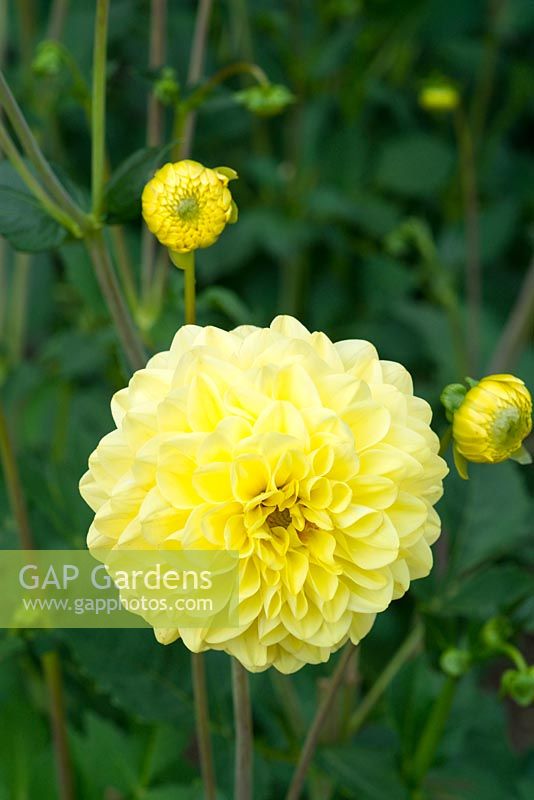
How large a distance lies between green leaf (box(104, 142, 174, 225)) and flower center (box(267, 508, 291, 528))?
0.79ft

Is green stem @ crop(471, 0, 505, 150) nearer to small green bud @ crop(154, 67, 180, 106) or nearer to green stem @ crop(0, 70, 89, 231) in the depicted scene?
small green bud @ crop(154, 67, 180, 106)

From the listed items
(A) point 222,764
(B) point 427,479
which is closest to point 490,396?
(B) point 427,479

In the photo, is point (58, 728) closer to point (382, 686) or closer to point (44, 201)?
point (382, 686)

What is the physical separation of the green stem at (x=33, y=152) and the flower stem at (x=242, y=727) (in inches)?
12.0

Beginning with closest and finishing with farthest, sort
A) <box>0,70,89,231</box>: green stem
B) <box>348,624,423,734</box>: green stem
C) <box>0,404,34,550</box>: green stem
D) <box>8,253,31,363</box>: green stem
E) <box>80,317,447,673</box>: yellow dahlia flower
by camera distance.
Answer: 1. <box>80,317,447,673</box>: yellow dahlia flower
2. <box>0,70,89,231</box>: green stem
3. <box>0,404,34,550</box>: green stem
4. <box>348,624,423,734</box>: green stem
5. <box>8,253,31,363</box>: green stem

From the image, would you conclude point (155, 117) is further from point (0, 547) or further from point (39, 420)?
point (39, 420)

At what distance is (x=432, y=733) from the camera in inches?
31.9

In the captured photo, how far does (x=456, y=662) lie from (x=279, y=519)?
0.27 m

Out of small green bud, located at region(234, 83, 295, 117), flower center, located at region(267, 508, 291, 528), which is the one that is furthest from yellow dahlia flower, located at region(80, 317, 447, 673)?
small green bud, located at region(234, 83, 295, 117)

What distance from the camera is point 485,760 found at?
3.32ft

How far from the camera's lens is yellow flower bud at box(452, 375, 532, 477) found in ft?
1.71

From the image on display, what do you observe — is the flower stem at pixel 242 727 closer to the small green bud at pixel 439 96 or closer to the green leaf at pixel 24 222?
the green leaf at pixel 24 222

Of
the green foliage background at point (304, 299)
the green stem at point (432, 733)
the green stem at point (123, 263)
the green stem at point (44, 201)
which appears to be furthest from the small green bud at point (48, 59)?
the green stem at point (432, 733)

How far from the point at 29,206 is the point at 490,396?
34cm
